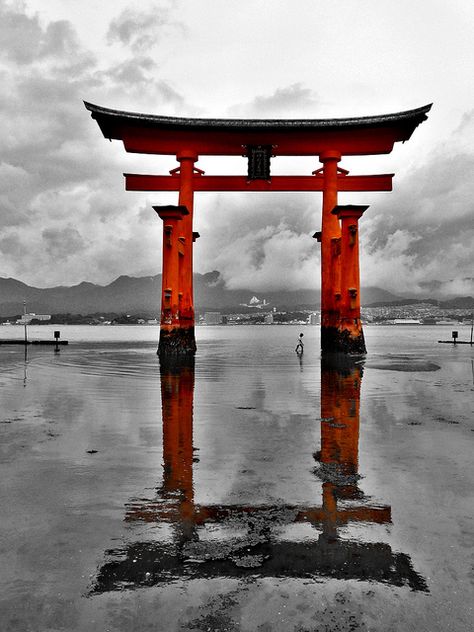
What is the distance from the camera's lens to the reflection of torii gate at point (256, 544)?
273 centimetres

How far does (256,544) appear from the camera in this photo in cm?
310

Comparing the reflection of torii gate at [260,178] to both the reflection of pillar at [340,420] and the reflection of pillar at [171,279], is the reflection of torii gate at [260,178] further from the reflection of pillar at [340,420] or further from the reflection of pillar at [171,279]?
the reflection of pillar at [340,420]

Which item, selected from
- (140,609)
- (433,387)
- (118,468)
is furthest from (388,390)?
(140,609)

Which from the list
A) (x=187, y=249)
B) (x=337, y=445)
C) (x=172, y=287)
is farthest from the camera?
(x=187, y=249)

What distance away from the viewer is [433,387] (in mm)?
11281

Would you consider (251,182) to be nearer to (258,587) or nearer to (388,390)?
(388,390)

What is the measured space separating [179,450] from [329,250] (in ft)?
59.0

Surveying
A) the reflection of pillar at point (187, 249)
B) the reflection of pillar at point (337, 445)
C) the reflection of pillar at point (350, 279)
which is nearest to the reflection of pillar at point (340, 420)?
the reflection of pillar at point (337, 445)

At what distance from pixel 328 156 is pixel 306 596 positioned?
21.5 m

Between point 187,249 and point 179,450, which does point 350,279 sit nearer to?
point 187,249

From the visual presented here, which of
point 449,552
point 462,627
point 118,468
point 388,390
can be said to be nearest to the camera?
point 462,627

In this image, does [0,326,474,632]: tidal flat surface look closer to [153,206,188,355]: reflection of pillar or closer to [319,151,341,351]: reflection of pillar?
[153,206,188,355]: reflection of pillar

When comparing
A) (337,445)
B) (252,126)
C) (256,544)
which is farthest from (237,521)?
(252,126)

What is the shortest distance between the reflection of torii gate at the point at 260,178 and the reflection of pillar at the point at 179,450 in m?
8.89
